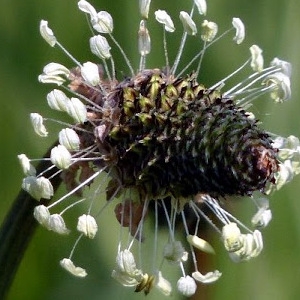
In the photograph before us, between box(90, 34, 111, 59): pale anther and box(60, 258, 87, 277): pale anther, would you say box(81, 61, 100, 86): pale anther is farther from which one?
box(60, 258, 87, 277): pale anther

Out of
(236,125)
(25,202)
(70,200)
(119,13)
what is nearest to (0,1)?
(119,13)

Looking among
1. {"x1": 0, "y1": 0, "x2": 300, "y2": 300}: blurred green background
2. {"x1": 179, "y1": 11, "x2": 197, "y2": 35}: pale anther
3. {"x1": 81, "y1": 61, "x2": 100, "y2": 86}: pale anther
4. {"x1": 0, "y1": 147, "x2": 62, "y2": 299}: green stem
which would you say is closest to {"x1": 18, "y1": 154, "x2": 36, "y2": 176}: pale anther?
{"x1": 0, "y1": 147, "x2": 62, "y2": 299}: green stem

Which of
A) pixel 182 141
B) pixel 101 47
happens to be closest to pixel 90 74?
pixel 101 47

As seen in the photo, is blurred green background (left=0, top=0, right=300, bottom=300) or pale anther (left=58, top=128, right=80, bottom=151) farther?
blurred green background (left=0, top=0, right=300, bottom=300)

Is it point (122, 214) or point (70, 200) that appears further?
point (70, 200)

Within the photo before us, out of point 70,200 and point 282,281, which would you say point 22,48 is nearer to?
point 70,200

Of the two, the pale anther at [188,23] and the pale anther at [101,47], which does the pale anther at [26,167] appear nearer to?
the pale anther at [101,47]
